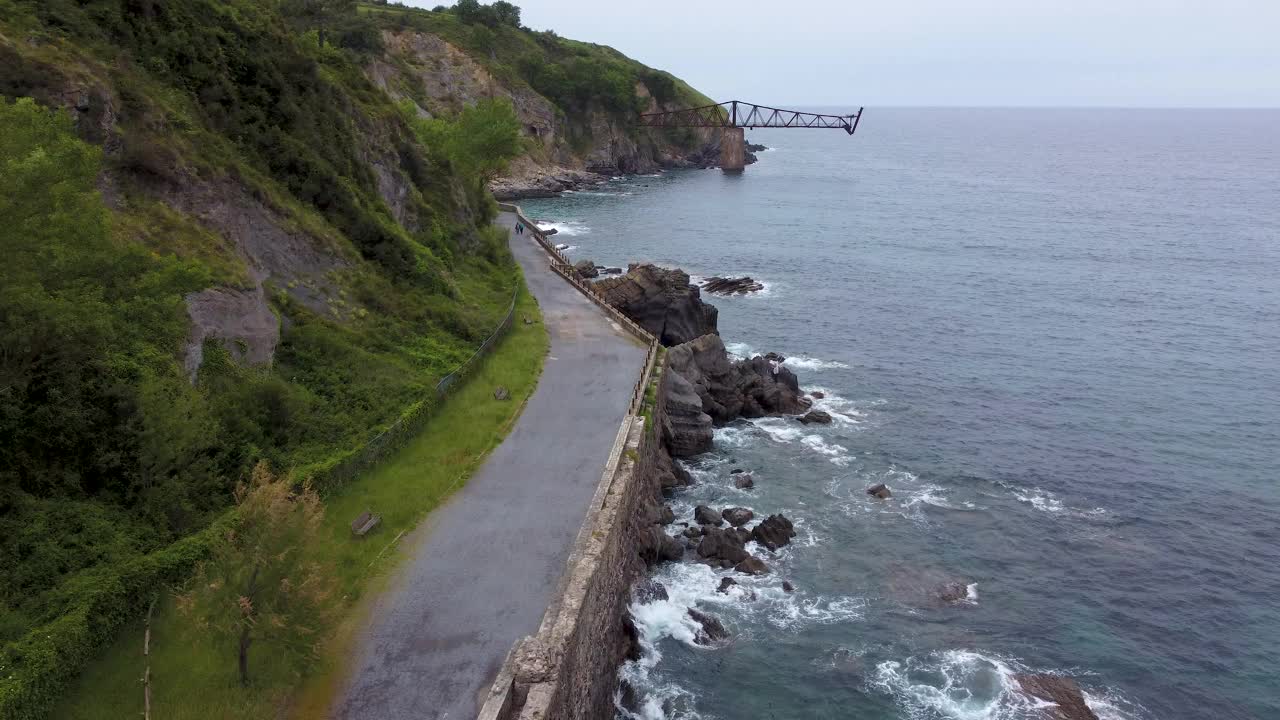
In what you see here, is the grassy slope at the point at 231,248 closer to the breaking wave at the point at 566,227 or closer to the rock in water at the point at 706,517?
the rock in water at the point at 706,517

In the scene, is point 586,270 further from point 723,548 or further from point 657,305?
point 723,548

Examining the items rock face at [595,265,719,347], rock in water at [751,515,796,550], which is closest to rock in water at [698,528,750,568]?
rock in water at [751,515,796,550]

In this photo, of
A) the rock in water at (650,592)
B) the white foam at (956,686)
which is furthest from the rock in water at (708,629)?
the white foam at (956,686)

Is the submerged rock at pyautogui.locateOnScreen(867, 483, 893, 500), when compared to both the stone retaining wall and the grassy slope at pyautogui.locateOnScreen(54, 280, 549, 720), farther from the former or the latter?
the grassy slope at pyautogui.locateOnScreen(54, 280, 549, 720)

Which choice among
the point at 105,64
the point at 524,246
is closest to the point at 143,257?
the point at 105,64

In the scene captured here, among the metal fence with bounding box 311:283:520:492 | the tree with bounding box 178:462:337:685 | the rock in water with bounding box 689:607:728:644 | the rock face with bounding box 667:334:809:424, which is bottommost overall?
the rock in water with bounding box 689:607:728:644
